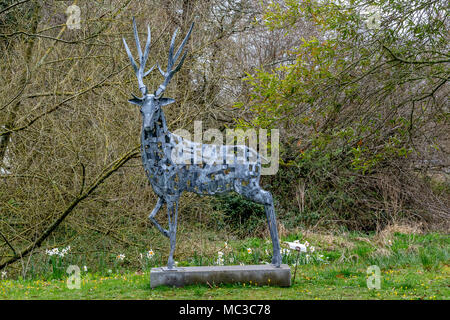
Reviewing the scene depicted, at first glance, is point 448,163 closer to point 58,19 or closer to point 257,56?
point 257,56

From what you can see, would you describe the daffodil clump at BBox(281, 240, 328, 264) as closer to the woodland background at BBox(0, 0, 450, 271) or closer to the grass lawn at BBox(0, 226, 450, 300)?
the grass lawn at BBox(0, 226, 450, 300)

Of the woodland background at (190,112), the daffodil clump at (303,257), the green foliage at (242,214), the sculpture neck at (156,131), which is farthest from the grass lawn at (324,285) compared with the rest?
the green foliage at (242,214)

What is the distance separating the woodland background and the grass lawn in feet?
4.19

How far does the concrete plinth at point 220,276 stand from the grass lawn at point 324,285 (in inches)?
3.2

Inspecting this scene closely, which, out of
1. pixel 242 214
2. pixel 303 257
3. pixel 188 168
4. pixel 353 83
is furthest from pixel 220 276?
pixel 242 214

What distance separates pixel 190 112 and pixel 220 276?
3.48 meters

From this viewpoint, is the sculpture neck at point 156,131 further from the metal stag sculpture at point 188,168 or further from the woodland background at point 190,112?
the woodland background at point 190,112

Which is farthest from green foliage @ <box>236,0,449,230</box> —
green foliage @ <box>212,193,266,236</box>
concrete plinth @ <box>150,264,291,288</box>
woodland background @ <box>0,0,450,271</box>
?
concrete plinth @ <box>150,264,291,288</box>

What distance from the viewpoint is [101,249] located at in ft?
26.9

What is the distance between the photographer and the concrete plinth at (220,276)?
18.2 ft

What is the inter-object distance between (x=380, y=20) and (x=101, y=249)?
5.87 meters

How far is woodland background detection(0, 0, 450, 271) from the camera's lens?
676 centimetres

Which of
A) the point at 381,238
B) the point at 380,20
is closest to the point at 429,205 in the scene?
the point at 381,238

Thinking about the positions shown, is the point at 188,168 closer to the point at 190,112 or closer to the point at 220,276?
the point at 220,276
